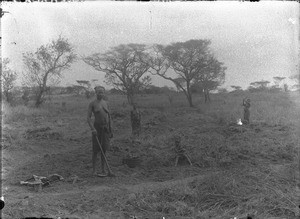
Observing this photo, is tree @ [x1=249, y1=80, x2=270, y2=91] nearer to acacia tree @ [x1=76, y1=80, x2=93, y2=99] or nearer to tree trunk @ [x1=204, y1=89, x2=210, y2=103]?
tree trunk @ [x1=204, y1=89, x2=210, y2=103]

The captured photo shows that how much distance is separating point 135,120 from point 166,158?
0.84m

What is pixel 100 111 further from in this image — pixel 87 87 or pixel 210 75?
pixel 210 75

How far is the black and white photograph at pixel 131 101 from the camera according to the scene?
5.80m

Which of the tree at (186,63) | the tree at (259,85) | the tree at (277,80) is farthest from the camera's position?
the tree at (277,80)

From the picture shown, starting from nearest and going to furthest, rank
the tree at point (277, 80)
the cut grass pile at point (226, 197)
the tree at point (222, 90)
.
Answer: the cut grass pile at point (226, 197), the tree at point (222, 90), the tree at point (277, 80)

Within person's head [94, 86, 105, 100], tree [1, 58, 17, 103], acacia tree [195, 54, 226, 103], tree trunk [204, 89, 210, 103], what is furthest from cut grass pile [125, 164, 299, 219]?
tree [1, 58, 17, 103]

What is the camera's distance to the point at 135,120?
6.09 meters

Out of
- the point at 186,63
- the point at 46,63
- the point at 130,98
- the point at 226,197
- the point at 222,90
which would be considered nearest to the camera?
the point at 226,197

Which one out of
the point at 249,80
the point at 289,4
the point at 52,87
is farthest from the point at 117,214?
the point at 289,4

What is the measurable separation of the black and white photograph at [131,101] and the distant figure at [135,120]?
0.02m

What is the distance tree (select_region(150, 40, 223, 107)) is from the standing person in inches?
40.3

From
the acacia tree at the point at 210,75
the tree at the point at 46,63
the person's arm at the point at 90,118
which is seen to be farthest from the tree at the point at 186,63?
the tree at the point at 46,63

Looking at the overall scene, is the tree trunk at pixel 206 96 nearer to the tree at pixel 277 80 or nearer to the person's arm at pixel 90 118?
the tree at pixel 277 80

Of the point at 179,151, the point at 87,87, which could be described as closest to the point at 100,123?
the point at 87,87
